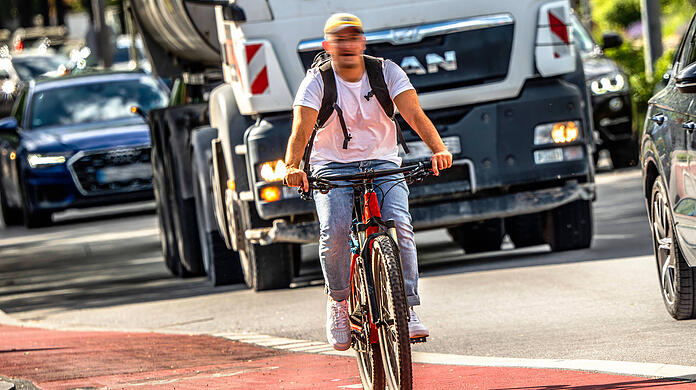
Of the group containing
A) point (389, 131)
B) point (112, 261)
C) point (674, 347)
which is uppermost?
point (389, 131)

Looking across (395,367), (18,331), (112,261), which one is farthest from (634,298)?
(112,261)

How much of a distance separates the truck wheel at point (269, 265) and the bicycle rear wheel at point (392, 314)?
18.6ft

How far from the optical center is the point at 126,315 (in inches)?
489

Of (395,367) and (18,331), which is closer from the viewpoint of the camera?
(395,367)

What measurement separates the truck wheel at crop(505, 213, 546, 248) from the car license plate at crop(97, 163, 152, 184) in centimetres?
712

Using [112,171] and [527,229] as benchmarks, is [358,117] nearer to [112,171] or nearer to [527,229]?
[527,229]

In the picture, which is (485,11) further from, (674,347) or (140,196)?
(140,196)

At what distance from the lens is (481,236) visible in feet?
46.9

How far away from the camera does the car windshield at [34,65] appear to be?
4016 centimetres

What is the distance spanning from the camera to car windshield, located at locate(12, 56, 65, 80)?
4016cm

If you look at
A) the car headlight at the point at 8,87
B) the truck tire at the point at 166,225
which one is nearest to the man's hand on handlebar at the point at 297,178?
the truck tire at the point at 166,225

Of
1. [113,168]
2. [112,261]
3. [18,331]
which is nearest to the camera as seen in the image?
[18,331]

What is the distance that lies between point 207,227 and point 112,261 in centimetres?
351

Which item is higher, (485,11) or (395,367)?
(485,11)
